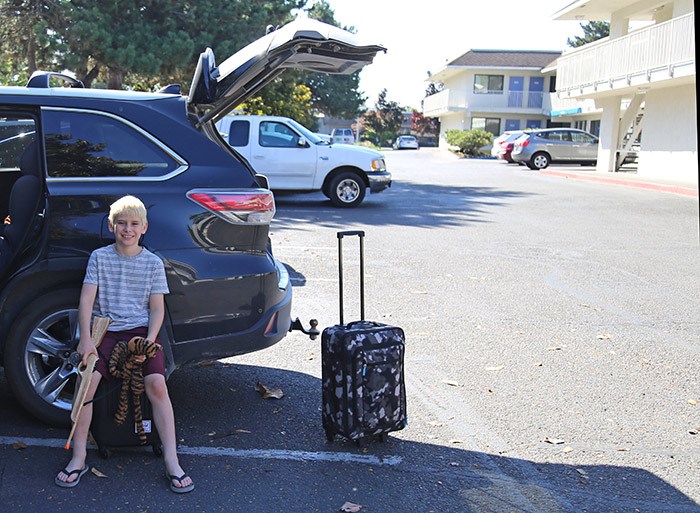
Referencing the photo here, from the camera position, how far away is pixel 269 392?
16.8 feet

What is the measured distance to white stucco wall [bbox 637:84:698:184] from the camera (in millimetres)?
24375

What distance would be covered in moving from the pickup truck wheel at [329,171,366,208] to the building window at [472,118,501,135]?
4487cm

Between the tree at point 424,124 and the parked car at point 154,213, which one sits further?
the tree at point 424,124

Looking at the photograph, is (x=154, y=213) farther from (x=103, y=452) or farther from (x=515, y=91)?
(x=515, y=91)

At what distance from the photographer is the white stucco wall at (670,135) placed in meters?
24.4

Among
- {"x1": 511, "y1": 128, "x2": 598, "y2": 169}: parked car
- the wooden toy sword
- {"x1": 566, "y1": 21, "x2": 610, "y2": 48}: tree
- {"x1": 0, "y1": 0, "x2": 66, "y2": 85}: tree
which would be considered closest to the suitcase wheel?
the wooden toy sword

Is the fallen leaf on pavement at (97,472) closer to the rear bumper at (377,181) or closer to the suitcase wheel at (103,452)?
the suitcase wheel at (103,452)

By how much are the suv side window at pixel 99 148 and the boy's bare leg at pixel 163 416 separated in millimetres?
1196

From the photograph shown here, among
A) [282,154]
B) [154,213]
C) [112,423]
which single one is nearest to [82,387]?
[112,423]

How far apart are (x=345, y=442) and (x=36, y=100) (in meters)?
2.59

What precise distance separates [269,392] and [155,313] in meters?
1.35

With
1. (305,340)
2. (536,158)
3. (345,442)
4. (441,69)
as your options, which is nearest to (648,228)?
(305,340)

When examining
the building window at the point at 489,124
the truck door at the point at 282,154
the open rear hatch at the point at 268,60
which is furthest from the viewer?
the building window at the point at 489,124

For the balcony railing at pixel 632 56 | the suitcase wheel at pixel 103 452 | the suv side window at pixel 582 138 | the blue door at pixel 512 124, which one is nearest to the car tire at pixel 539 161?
the suv side window at pixel 582 138
